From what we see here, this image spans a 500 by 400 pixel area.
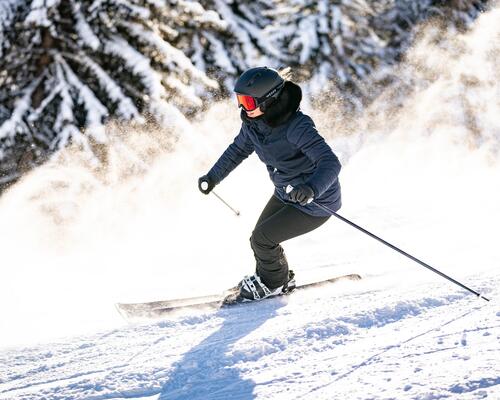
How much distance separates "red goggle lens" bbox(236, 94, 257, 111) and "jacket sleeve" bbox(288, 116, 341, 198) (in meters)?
0.31

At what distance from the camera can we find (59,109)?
8.62 metres

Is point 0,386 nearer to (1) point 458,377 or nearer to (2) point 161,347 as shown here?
(2) point 161,347

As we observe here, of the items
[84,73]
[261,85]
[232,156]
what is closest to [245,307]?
[232,156]

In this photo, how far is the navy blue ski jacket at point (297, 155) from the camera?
3822 mm

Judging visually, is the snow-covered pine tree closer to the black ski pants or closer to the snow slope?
the snow slope

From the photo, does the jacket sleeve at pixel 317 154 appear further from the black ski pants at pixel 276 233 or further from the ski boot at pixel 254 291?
the ski boot at pixel 254 291

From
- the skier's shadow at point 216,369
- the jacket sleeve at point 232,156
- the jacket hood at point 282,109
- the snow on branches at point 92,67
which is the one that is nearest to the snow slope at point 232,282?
the skier's shadow at point 216,369

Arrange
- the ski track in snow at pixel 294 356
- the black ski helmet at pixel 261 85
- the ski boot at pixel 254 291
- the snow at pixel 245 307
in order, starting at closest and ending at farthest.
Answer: the ski track in snow at pixel 294 356 → the snow at pixel 245 307 → the black ski helmet at pixel 261 85 → the ski boot at pixel 254 291

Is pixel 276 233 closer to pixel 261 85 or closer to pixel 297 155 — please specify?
pixel 297 155

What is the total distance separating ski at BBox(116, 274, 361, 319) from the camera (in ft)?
14.3

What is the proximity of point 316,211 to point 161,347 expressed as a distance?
4.90 feet

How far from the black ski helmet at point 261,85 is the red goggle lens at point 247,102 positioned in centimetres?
3

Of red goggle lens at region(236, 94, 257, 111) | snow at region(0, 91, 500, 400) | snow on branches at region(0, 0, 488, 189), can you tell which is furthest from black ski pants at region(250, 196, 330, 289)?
snow on branches at region(0, 0, 488, 189)

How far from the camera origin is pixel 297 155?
4.07 metres
